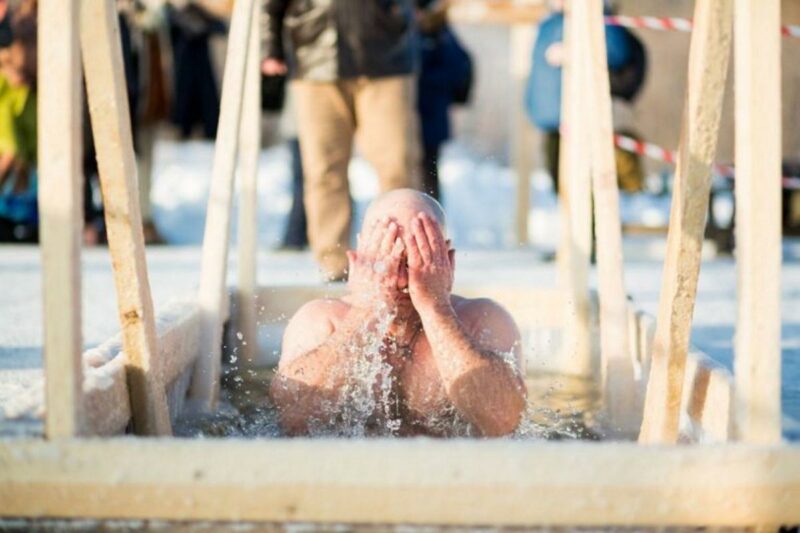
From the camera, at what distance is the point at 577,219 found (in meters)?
3.53

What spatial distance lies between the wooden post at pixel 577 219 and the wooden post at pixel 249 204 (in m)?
0.92

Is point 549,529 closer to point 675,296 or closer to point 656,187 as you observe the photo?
point 675,296

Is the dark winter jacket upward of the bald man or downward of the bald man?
upward

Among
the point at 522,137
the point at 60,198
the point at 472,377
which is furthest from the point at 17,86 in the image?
the point at 60,198

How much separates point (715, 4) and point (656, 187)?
866cm

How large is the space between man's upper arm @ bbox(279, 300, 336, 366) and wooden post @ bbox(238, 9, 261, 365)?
96 cm

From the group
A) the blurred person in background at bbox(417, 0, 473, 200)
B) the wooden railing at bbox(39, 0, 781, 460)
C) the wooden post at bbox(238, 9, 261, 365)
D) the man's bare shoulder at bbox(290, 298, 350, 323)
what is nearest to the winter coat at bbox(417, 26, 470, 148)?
the blurred person in background at bbox(417, 0, 473, 200)

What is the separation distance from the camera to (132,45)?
673cm

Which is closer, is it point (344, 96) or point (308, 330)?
point (308, 330)

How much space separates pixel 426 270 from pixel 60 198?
2.87 ft

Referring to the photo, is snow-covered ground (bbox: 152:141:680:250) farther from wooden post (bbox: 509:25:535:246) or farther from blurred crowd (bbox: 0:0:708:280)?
blurred crowd (bbox: 0:0:708:280)

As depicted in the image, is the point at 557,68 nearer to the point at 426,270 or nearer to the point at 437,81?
the point at 437,81

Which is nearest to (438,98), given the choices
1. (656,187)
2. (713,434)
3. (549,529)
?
(656,187)

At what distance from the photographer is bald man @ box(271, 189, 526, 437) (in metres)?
2.37
